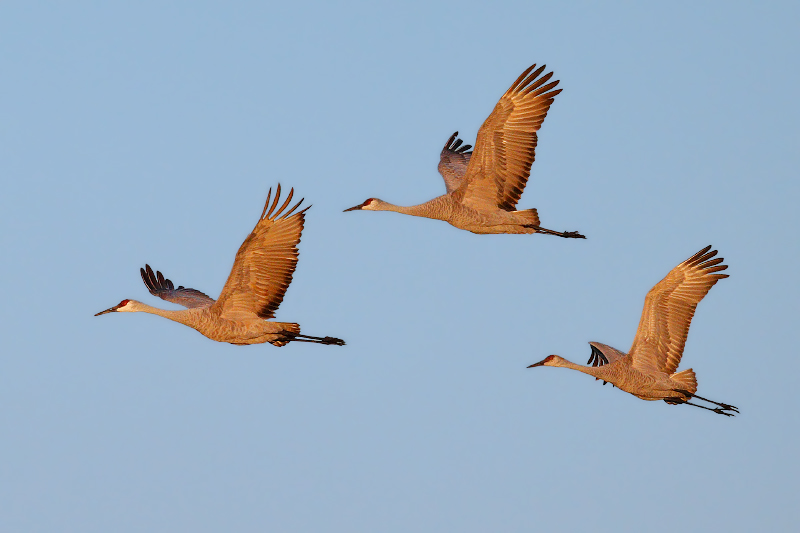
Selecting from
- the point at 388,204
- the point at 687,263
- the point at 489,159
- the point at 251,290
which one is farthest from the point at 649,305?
the point at 251,290

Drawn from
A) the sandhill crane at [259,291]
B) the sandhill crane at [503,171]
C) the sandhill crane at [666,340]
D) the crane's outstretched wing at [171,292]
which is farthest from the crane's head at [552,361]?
the crane's outstretched wing at [171,292]

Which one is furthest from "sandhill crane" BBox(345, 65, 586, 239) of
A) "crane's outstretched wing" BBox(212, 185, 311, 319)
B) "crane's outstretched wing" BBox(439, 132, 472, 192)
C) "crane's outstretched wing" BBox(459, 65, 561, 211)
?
"crane's outstretched wing" BBox(212, 185, 311, 319)

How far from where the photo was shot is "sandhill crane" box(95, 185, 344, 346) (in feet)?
52.5

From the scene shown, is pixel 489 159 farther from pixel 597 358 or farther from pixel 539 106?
pixel 597 358

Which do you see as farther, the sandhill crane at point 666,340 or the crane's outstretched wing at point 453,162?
the crane's outstretched wing at point 453,162

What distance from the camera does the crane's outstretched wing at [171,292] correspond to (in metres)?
19.7

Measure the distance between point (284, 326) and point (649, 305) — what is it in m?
5.42

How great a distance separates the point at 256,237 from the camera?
52.3 feet

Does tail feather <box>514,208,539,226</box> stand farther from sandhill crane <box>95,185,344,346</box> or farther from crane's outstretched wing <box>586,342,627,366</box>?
sandhill crane <box>95,185,344,346</box>

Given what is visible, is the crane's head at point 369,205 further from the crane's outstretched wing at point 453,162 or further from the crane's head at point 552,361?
the crane's head at point 552,361

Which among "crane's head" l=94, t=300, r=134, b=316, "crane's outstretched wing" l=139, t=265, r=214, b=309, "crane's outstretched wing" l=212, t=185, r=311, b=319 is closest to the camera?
"crane's outstretched wing" l=212, t=185, r=311, b=319

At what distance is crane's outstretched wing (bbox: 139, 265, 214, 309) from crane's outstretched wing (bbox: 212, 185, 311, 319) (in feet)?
9.82

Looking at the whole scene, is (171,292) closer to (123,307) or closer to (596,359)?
(123,307)

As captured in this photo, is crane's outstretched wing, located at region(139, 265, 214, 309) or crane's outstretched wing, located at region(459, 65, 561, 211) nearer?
crane's outstretched wing, located at region(459, 65, 561, 211)
